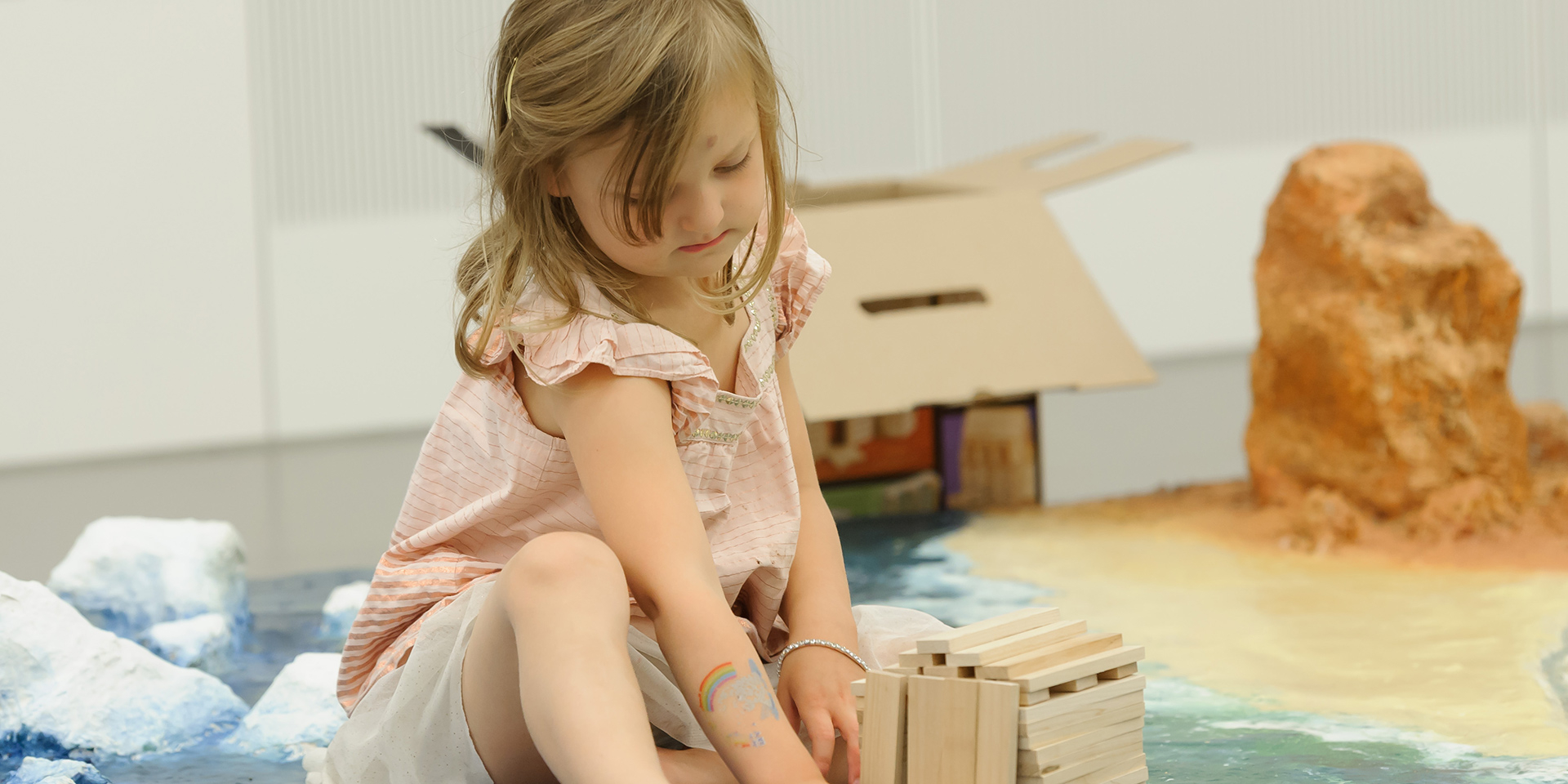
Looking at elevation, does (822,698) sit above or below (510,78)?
below

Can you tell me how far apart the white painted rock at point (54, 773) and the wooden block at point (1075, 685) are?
2.19ft

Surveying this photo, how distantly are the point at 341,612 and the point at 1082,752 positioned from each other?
39.3 inches

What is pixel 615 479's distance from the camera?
77 cm

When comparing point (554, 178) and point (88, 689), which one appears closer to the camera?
point (554, 178)

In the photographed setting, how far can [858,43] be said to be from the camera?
12.1 feet

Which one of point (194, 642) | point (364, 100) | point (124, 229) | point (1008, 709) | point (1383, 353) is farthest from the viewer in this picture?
point (364, 100)

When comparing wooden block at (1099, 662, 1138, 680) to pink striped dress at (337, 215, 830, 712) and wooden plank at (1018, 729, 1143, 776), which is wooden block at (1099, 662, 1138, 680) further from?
pink striped dress at (337, 215, 830, 712)

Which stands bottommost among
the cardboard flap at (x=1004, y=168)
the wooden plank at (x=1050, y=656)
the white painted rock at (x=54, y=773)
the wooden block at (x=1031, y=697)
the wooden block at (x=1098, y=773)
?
→ the white painted rock at (x=54, y=773)

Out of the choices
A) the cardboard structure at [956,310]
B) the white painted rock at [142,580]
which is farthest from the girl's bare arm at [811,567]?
the white painted rock at [142,580]

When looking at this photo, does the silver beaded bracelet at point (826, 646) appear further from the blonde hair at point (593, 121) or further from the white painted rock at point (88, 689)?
the white painted rock at point (88, 689)

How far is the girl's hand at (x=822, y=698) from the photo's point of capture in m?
0.81

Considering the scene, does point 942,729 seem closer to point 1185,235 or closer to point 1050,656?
point 1050,656

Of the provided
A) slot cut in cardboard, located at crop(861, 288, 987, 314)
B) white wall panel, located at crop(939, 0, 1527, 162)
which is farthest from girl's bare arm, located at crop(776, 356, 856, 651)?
white wall panel, located at crop(939, 0, 1527, 162)

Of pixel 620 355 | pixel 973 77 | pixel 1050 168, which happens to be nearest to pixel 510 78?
pixel 620 355
